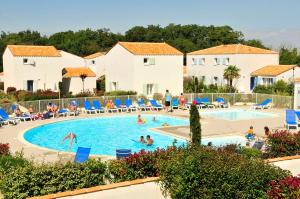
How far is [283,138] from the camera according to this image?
15.1 m

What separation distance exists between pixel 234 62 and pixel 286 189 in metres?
40.2

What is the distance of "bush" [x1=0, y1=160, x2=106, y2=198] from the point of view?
10.3 m

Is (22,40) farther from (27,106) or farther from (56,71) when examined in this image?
(27,106)

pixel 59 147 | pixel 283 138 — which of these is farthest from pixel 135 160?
pixel 59 147

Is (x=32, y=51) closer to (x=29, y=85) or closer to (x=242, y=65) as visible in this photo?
(x=29, y=85)

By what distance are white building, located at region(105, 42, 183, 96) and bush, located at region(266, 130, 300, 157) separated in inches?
1035

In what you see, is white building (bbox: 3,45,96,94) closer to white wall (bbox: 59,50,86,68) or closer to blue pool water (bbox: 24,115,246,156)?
blue pool water (bbox: 24,115,246,156)

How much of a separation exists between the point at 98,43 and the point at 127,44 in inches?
1924

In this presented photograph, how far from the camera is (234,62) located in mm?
48531

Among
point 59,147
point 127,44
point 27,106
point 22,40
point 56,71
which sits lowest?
point 59,147

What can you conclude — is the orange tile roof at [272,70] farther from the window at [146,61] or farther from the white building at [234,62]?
the window at [146,61]

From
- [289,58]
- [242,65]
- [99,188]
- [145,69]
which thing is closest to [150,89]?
[145,69]

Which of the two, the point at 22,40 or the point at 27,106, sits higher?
the point at 22,40

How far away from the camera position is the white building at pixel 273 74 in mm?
44000
